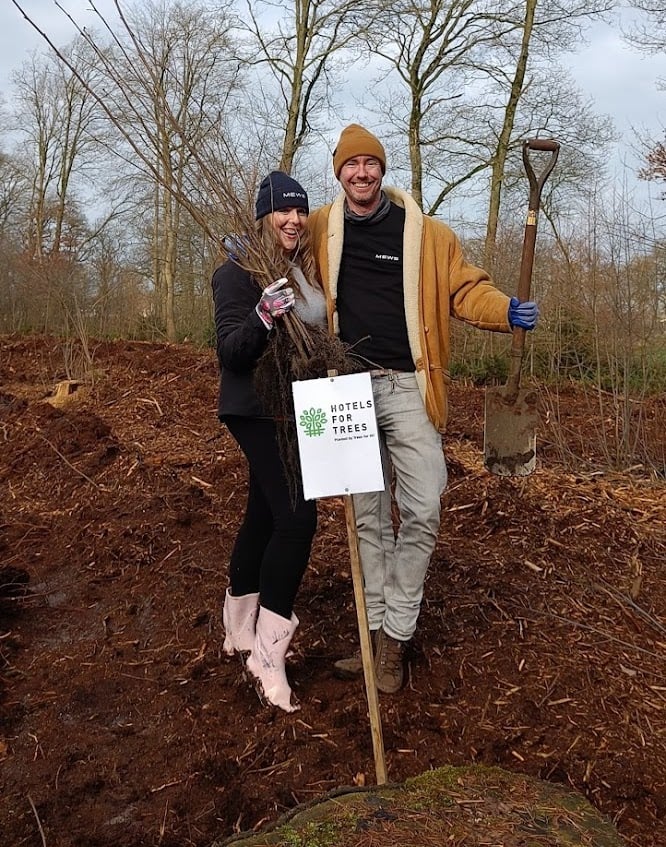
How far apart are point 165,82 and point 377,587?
2.31 metres

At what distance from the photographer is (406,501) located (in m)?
3.14

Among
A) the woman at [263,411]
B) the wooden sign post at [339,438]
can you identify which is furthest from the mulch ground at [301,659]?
the wooden sign post at [339,438]

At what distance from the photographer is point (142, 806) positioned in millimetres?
2576

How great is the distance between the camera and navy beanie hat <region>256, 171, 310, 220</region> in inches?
112

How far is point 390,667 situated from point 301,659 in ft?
1.56

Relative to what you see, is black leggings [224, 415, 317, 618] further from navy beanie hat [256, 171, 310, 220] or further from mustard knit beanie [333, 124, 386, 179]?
mustard knit beanie [333, 124, 386, 179]

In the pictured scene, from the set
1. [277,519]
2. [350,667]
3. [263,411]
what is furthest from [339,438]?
[350,667]

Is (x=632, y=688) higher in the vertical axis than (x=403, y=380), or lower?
lower

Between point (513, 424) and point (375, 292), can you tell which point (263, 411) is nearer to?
point (375, 292)

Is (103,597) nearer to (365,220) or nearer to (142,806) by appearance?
(142,806)

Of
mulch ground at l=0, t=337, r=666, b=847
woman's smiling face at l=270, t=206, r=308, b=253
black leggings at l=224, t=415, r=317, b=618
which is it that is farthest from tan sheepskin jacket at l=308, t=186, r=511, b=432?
mulch ground at l=0, t=337, r=666, b=847

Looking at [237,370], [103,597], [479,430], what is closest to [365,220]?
[237,370]

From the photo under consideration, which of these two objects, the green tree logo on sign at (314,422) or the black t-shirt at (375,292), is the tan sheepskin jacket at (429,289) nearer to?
the black t-shirt at (375,292)

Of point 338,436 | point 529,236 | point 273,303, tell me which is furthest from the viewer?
point 529,236
